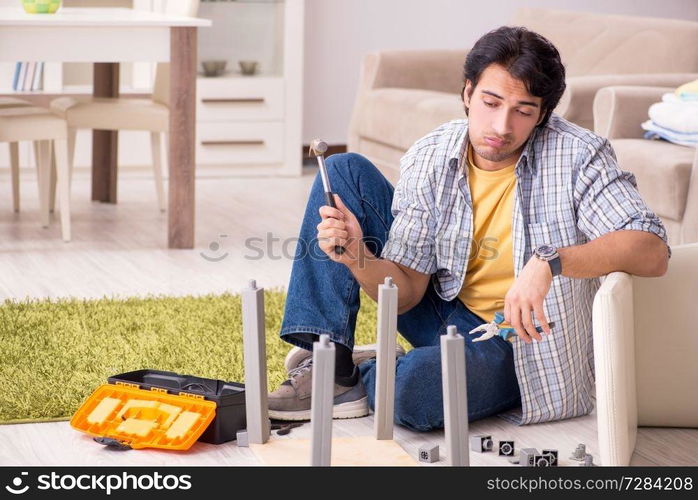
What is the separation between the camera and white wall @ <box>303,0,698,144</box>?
5.64 m

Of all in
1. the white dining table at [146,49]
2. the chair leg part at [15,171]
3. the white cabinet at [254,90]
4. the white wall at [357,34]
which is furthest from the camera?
the white wall at [357,34]

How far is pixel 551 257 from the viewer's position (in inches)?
70.3

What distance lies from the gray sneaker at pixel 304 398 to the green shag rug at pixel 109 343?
0.15m

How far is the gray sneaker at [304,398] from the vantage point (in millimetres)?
2074

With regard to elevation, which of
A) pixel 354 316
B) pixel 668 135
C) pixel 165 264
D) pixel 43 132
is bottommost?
pixel 165 264

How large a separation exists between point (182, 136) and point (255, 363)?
76.5 inches

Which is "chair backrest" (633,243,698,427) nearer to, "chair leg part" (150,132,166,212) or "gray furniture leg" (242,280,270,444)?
"gray furniture leg" (242,280,270,444)

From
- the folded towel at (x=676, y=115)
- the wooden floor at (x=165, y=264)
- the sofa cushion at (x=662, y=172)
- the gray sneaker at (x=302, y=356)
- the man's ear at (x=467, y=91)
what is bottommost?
the wooden floor at (x=165, y=264)

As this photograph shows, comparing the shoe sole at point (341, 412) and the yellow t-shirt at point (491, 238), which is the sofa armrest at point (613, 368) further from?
the shoe sole at point (341, 412)

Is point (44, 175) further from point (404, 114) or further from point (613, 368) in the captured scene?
point (613, 368)

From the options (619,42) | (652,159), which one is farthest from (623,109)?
(619,42)

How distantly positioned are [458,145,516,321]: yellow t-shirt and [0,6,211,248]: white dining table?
1710 mm

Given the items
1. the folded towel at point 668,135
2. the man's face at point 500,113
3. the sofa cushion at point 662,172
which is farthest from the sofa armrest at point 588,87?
the man's face at point 500,113
